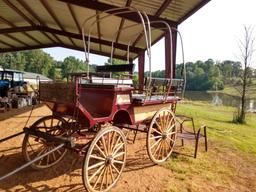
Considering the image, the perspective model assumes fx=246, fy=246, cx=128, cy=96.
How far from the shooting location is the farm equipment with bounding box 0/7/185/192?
11.6 feet

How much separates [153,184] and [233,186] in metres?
1.37

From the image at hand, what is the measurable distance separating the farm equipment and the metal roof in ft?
7.36

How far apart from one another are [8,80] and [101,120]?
14.4 metres

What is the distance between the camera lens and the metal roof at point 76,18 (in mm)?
7621

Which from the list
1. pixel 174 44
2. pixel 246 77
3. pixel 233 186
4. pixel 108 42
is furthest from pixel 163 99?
pixel 246 77

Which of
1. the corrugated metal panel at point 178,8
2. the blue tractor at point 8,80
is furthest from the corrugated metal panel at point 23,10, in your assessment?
the corrugated metal panel at point 178,8

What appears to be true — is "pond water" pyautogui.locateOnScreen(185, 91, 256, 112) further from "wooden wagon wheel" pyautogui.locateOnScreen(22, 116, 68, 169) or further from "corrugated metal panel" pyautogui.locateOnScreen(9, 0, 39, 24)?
"wooden wagon wheel" pyautogui.locateOnScreen(22, 116, 68, 169)

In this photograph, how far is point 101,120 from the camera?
3781 millimetres

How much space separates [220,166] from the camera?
200 inches

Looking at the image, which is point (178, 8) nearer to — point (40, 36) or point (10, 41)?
point (40, 36)

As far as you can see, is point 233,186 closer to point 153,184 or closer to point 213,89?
point 153,184

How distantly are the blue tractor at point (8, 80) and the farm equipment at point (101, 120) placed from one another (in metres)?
10.4

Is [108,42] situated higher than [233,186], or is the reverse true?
[108,42]

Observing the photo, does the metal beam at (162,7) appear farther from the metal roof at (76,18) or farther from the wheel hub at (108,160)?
the wheel hub at (108,160)
